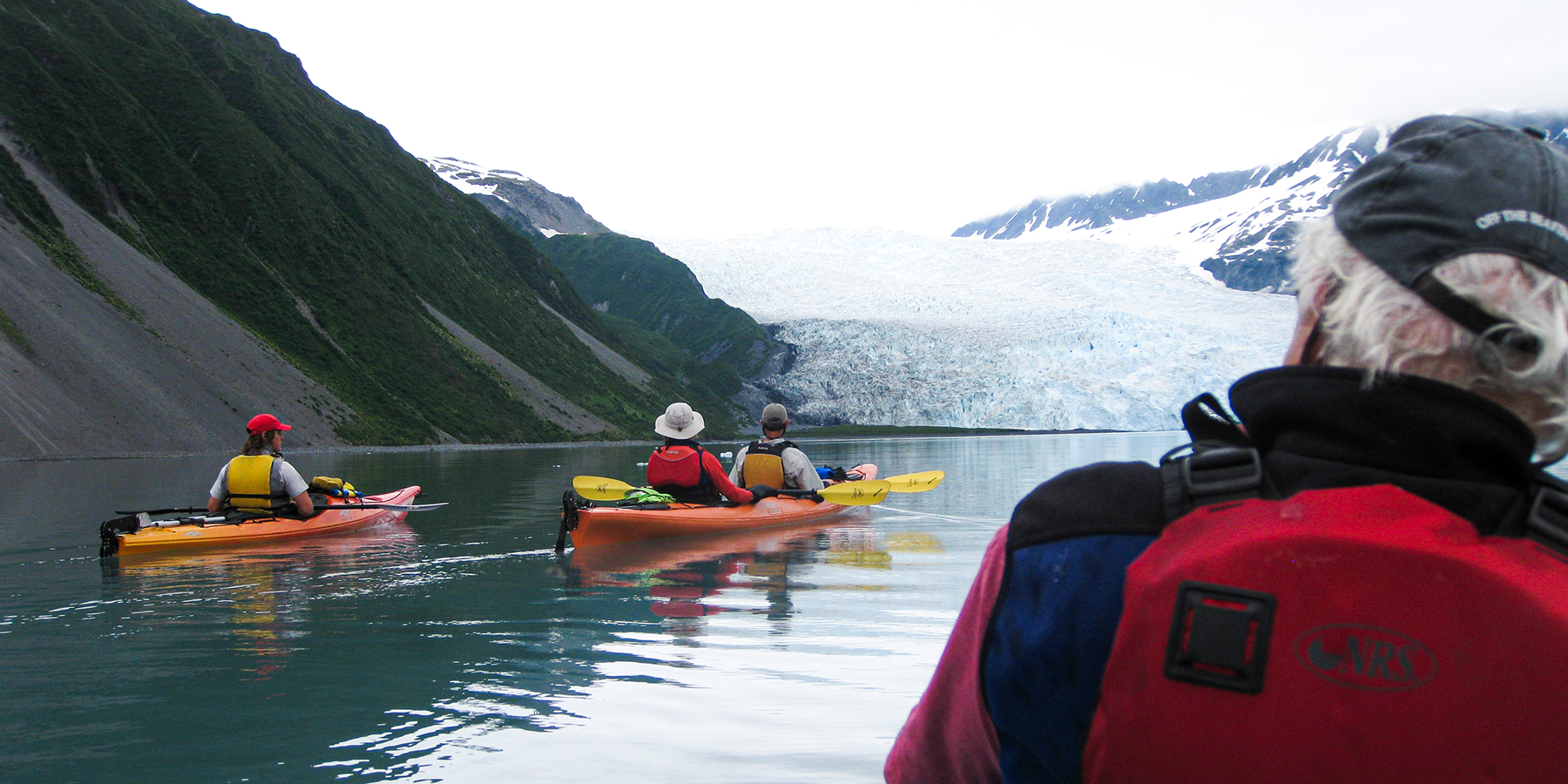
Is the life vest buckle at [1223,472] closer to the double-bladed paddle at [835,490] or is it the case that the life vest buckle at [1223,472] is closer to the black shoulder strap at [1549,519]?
the black shoulder strap at [1549,519]

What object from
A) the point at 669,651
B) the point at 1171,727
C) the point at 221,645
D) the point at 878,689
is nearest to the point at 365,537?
the point at 221,645

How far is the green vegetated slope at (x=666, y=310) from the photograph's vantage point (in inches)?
3644

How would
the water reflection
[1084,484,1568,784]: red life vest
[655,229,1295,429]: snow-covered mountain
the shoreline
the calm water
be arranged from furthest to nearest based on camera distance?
1. [655,229,1295,429]: snow-covered mountain
2. the shoreline
3. the water reflection
4. the calm water
5. [1084,484,1568,784]: red life vest

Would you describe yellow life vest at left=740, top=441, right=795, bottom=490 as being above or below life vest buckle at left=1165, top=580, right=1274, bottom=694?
below

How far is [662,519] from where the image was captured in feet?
35.7

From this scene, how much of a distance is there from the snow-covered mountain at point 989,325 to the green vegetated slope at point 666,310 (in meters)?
8.95

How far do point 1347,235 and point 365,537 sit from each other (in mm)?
11990

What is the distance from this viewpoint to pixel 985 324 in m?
64.8

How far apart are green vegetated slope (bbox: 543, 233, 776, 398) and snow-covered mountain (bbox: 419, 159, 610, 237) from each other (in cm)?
1550

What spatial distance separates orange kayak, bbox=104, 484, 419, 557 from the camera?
9797mm

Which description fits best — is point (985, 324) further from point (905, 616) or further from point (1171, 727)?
point (1171, 727)

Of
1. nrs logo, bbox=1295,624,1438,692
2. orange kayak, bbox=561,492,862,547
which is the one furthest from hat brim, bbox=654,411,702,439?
nrs logo, bbox=1295,624,1438,692

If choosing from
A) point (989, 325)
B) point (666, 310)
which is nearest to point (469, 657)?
point (989, 325)

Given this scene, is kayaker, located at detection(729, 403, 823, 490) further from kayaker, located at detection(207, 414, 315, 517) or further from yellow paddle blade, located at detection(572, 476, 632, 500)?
kayaker, located at detection(207, 414, 315, 517)
